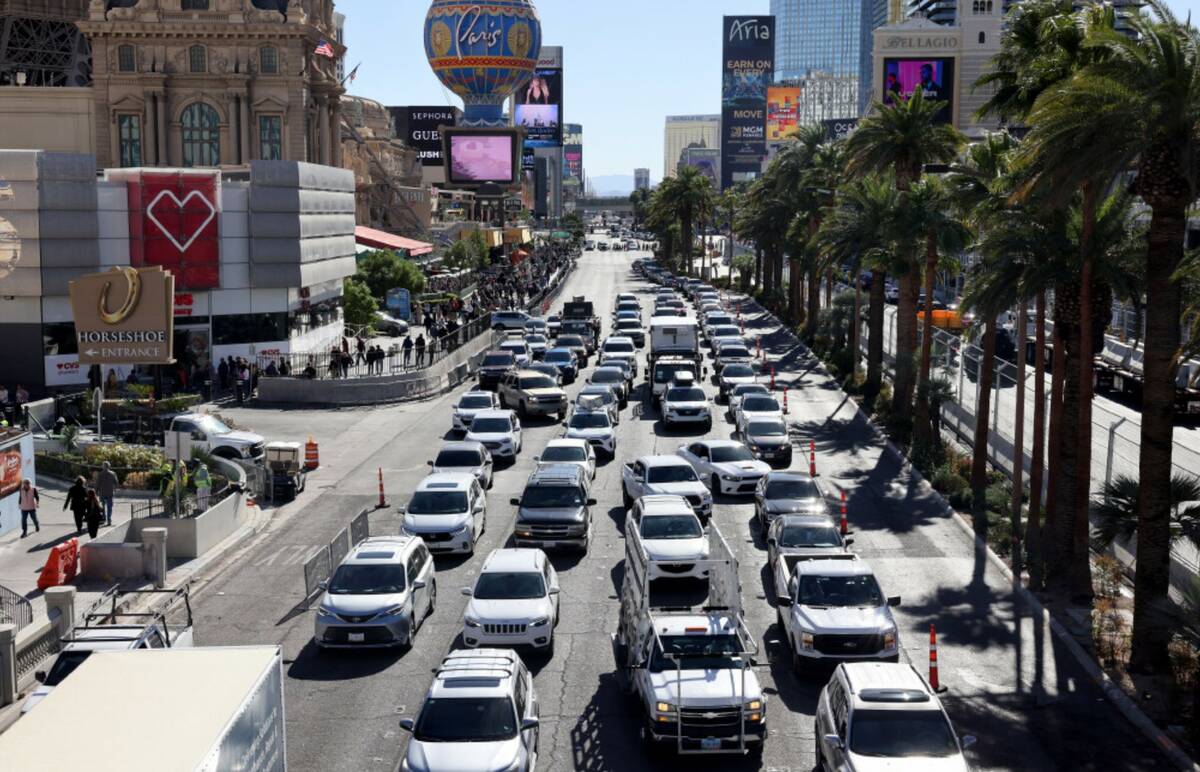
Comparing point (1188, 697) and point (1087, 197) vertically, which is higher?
point (1087, 197)

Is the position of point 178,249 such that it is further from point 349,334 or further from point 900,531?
point 900,531

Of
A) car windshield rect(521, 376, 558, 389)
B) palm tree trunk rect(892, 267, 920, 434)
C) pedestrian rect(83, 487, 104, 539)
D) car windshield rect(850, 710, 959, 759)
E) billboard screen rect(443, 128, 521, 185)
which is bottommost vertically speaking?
pedestrian rect(83, 487, 104, 539)

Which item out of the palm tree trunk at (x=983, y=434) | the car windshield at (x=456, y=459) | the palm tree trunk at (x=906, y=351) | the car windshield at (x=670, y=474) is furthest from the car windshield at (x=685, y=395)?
the car windshield at (x=670, y=474)

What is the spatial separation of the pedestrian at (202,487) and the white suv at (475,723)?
1497 centimetres

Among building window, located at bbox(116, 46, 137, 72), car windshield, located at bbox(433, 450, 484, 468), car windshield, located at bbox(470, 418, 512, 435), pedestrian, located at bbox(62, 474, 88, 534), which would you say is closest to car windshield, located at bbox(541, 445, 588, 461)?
car windshield, located at bbox(433, 450, 484, 468)

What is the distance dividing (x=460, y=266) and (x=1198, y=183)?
101641 millimetres

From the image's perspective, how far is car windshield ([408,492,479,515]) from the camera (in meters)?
29.1

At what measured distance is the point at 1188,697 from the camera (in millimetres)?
20312

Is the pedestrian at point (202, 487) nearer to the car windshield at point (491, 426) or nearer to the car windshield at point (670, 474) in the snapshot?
the car windshield at point (491, 426)

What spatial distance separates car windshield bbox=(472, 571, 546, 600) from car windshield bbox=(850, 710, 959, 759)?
24.6 ft

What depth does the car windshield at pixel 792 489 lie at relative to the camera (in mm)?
30047

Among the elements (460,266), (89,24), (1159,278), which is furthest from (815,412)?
(460,266)

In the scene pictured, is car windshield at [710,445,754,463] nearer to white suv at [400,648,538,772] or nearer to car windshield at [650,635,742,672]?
car windshield at [650,635,742,672]

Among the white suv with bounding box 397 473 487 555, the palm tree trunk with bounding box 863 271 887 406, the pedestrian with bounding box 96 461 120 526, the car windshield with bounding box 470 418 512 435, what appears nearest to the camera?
the white suv with bounding box 397 473 487 555
